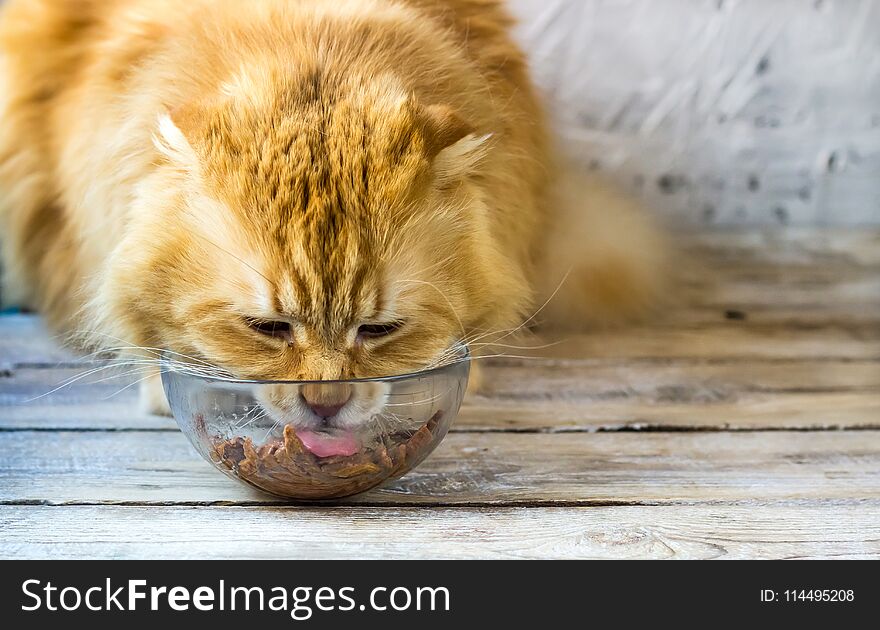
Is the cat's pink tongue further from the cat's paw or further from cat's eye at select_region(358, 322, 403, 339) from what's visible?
the cat's paw

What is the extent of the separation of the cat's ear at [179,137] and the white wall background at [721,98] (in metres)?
1.69

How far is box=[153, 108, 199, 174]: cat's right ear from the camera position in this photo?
128cm

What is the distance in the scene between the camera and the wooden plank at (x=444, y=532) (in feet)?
4.05

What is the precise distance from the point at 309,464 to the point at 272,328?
20cm

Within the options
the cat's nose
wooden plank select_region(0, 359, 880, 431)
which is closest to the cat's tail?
wooden plank select_region(0, 359, 880, 431)

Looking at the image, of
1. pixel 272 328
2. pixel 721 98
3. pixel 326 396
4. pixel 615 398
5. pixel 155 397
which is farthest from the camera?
pixel 721 98

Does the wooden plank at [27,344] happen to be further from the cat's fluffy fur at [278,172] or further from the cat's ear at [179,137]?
the cat's ear at [179,137]

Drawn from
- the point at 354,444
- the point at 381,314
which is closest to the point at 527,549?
the point at 354,444

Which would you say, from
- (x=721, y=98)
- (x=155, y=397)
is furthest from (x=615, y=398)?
(x=721, y=98)

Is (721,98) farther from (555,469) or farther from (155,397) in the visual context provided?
(155,397)

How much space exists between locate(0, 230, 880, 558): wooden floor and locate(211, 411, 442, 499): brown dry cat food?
0.16 feet

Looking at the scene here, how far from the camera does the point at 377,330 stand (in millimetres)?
1347

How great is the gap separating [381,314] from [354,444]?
0.62 ft

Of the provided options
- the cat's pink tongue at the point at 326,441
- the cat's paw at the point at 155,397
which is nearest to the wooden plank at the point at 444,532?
the cat's pink tongue at the point at 326,441
